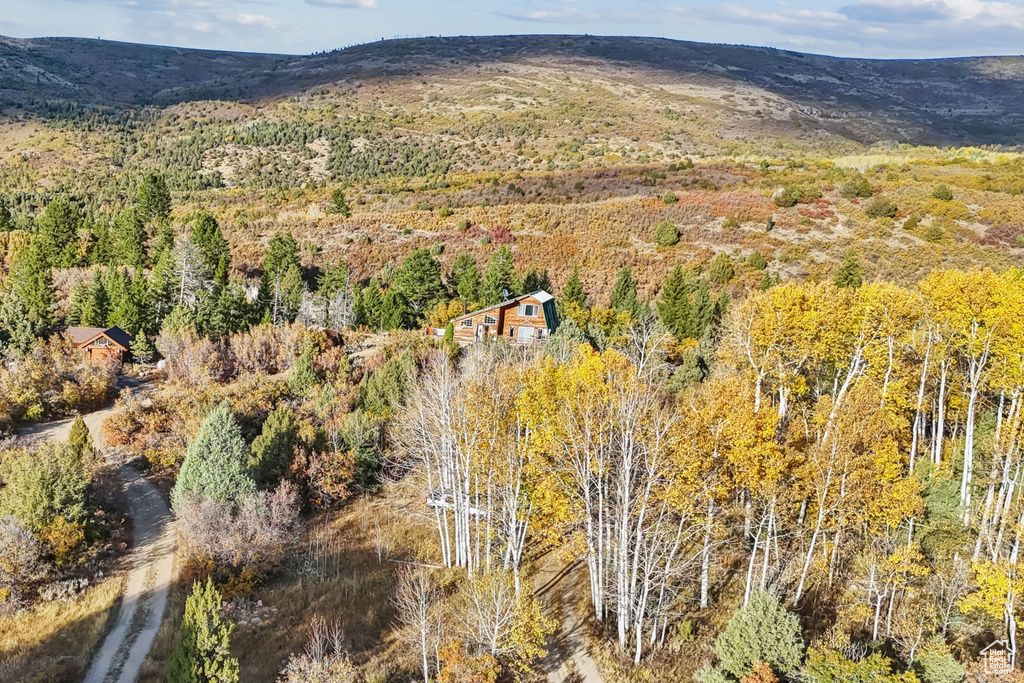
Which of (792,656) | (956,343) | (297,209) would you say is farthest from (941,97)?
(792,656)

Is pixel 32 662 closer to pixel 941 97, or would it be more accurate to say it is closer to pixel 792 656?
pixel 792 656

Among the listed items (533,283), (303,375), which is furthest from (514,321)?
(303,375)

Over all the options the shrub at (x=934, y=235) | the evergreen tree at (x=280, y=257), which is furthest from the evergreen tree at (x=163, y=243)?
the shrub at (x=934, y=235)

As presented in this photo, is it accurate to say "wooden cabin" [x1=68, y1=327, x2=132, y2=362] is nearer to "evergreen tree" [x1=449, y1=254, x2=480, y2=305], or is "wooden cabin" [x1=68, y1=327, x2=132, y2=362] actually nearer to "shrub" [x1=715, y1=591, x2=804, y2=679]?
"evergreen tree" [x1=449, y1=254, x2=480, y2=305]

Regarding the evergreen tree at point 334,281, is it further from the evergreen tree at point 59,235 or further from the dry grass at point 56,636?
the dry grass at point 56,636

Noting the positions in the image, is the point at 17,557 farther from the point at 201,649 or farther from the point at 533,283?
the point at 533,283

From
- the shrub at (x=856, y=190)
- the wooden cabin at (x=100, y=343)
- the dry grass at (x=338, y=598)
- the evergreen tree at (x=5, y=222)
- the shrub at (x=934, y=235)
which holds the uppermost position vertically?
the shrub at (x=856, y=190)

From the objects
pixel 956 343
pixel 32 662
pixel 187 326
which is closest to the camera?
pixel 32 662
